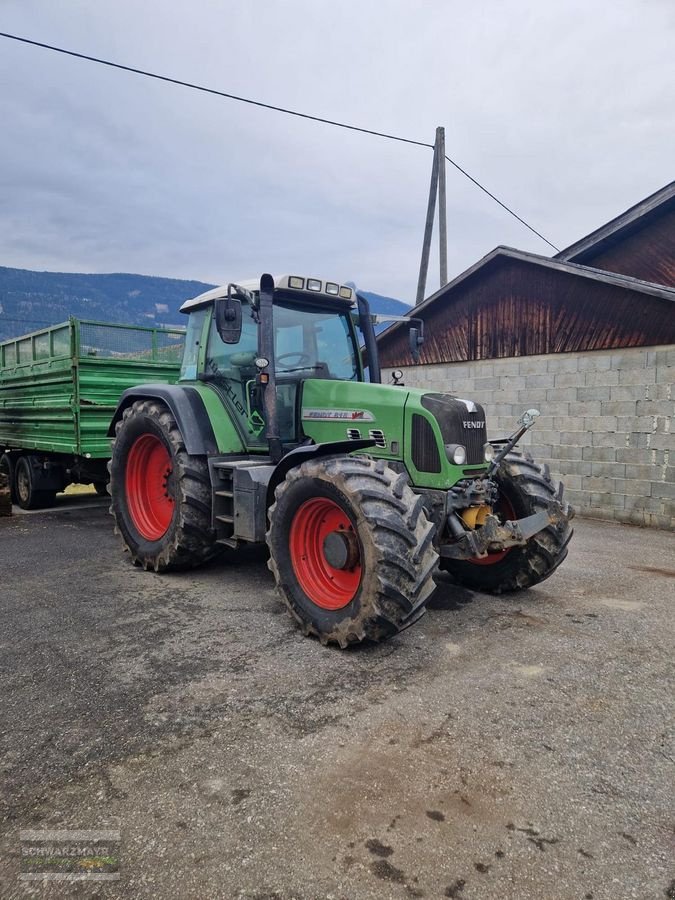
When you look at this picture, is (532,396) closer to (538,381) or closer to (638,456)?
(538,381)

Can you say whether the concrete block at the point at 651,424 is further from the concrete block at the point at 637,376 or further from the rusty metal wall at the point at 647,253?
the rusty metal wall at the point at 647,253

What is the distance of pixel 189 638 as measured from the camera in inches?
142

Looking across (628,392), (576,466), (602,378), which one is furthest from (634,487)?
(602,378)

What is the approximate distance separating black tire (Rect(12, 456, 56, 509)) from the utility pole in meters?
8.46

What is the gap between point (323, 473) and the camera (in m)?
3.50

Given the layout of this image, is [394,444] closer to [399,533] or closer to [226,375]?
[399,533]

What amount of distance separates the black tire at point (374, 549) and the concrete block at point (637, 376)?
18.2 ft

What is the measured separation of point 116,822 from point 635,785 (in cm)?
189

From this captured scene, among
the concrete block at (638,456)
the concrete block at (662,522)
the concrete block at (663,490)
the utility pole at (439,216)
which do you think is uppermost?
the utility pole at (439,216)

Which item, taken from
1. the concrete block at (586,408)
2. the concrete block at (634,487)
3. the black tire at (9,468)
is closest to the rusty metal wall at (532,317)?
the concrete block at (586,408)

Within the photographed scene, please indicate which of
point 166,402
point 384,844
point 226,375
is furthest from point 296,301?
point 384,844

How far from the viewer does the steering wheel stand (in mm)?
4570

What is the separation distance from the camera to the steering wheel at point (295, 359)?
4.57 m

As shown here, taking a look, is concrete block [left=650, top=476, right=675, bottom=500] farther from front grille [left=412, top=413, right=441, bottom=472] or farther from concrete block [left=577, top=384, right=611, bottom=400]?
front grille [left=412, top=413, right=441, bottom=472]
